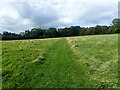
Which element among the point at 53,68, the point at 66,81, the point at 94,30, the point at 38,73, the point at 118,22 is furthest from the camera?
the point at 94,30

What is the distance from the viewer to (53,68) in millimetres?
12945

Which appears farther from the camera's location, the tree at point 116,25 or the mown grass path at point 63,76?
the tree at point 116,25

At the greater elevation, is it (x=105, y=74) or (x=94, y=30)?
(x=94, y=30)

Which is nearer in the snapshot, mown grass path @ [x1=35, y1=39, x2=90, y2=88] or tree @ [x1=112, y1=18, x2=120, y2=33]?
mown grass path @ [x1=35, y1=39, x2=90, y2=88]

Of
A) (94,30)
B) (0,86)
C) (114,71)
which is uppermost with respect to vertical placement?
(94,30)

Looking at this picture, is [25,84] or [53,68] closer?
[25,84]

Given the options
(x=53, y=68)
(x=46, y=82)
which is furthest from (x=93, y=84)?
(x=53, y=68)

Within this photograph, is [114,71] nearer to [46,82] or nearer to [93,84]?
[93,84]

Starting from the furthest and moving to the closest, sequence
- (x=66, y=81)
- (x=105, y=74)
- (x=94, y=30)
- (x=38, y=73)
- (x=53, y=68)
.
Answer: (x=94, y=30), (x=53, y=68), (x=38, y=73), (x=105, y=74), (x=66, y=81)

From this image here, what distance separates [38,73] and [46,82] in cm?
205

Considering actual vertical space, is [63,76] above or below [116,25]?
below

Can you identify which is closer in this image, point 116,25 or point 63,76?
point 63,76

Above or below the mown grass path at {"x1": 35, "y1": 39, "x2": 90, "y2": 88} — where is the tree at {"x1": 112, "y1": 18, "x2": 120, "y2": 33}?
above

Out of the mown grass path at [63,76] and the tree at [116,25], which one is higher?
the tree at [116,25]
